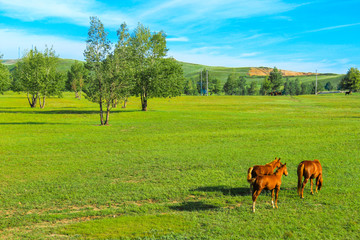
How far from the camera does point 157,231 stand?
32.4ft

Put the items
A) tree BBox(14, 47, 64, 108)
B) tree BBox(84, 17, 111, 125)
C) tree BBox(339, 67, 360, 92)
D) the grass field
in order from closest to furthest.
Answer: the grass field < tree BBox(84, 17, 111, 125) < tree BBox(14, 47, 64, 108) < tree BBox(339, 67, 360, 92)

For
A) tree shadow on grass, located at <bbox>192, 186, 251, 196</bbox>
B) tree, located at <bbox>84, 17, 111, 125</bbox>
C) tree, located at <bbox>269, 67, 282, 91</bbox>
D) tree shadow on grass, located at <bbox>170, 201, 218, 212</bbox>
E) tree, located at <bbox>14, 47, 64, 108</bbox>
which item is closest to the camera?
tree shadow on grass, located at <bbox>170, 201, 218, 212</bbox>

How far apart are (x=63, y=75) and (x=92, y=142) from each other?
55689 mm

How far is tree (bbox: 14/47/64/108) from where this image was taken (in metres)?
72.6

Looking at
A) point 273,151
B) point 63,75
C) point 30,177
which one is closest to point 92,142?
point 30,177

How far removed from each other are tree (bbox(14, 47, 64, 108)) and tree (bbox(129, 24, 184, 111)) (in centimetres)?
2572

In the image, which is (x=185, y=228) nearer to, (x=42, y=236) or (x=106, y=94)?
(x=42, y=236)

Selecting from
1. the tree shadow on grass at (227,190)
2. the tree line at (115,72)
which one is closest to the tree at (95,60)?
the tree line at (115,72)

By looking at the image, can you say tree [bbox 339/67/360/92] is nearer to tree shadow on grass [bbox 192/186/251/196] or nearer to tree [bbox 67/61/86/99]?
tree [bbox 67/61/86/99]

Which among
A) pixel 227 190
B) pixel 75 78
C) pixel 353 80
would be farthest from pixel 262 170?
pixel 353 80

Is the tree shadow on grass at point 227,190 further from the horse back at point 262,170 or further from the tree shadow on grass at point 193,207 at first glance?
the horse back at point 262,170

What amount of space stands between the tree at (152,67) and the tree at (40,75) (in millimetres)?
25715

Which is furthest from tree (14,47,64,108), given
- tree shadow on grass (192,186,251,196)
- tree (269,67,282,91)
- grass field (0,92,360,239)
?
tree (269,67,282,91)

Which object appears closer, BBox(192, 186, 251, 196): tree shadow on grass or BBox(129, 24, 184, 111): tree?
BBox(192, 186, 251, 196): tree shadow on grass
